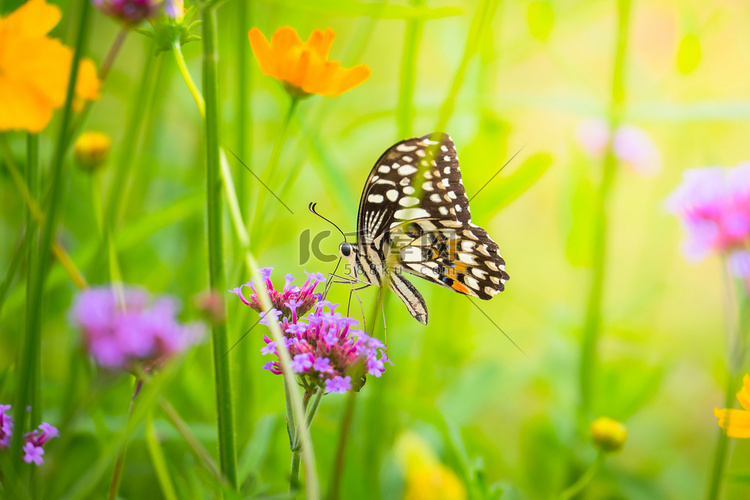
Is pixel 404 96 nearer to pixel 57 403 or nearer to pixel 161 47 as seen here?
pixel 161 47

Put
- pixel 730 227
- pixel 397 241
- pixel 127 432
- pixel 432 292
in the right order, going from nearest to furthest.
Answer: pixel 127 432 < pixel 397 241 < pixel 730 227 < pixel 432 292

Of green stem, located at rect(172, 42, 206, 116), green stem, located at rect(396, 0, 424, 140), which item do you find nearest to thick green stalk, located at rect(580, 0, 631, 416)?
green stem, located at rect(396, 0, 424, 140)

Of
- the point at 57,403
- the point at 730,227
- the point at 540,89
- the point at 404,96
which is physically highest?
the point at 540,89

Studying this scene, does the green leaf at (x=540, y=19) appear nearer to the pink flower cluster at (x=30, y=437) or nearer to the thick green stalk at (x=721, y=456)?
the thick green stalk at (x=721, y=456)

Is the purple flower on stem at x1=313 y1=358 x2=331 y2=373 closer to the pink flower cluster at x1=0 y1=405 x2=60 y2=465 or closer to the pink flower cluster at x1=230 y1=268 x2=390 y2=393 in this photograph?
the pink flower cluster at x1=230 y1=268 x2=390 y2=393

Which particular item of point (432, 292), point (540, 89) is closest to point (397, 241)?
point (432, 292)

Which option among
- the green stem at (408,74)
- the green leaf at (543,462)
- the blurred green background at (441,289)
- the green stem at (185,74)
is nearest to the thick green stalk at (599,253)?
the blurred green background at (441,289)
